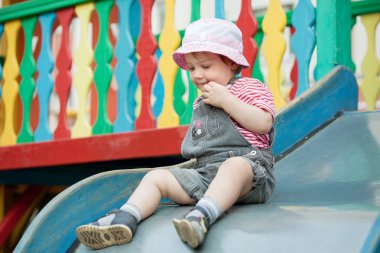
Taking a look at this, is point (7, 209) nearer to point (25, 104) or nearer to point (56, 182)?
point (56, 182)

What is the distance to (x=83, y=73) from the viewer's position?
3.99m

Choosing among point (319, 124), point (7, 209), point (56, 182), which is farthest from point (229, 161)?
point (7, 209)

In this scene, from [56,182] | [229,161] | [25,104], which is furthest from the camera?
[56,182]

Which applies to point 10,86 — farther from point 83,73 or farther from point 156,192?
→ point 156,192

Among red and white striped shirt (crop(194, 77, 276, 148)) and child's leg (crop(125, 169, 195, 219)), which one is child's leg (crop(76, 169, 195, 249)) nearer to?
child's leg (crop(125, 169, 195, 219))

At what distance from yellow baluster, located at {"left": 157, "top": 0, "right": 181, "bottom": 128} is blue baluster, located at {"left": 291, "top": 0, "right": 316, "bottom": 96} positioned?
0.67 m

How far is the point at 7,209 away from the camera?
5004 millimetres

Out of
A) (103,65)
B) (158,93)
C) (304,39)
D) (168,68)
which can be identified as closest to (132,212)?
(304,39)

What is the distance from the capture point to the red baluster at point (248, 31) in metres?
3.36

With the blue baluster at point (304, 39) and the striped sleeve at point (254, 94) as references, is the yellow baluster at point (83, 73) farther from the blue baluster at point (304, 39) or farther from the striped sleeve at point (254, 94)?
the striped sleeve at point (254, 94)

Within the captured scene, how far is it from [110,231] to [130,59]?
1828 mm

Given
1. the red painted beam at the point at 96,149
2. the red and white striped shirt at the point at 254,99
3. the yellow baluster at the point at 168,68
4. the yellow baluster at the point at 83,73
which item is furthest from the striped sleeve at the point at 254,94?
the yellow baluster at the point at 83,73

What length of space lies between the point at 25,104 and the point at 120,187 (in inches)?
75.6

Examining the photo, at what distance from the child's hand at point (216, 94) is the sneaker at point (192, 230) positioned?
1.55 ft
